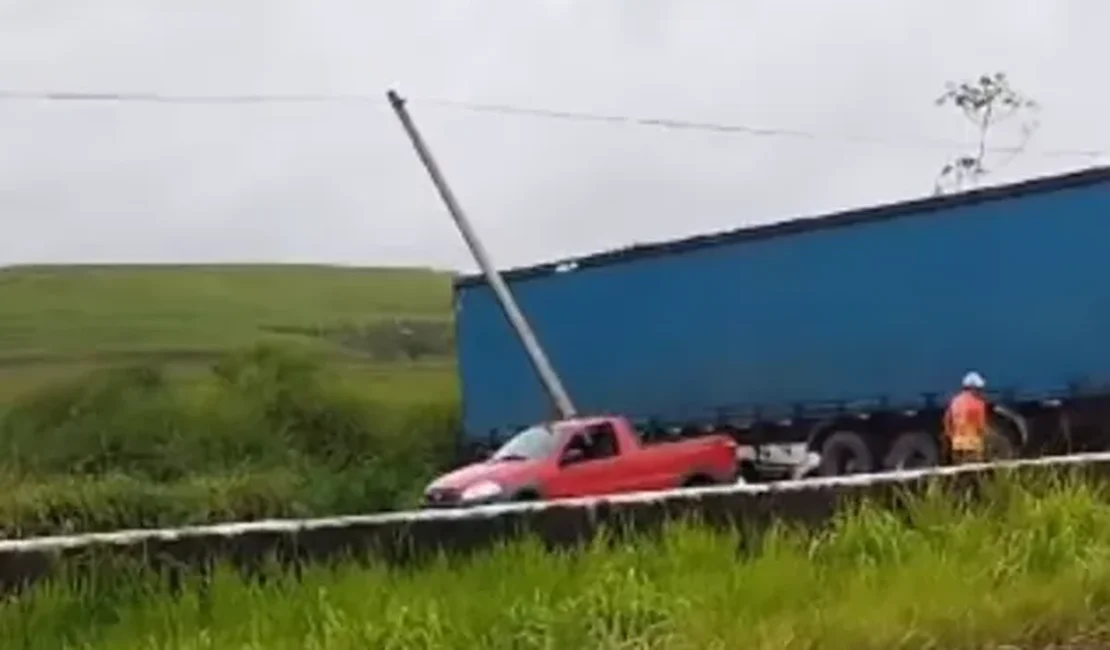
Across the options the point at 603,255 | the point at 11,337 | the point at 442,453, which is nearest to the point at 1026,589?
the point at 603,255

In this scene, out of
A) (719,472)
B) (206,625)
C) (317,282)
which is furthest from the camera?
(317,282)

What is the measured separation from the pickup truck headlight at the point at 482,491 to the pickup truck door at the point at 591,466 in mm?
549

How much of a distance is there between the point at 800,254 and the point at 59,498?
1149 cm

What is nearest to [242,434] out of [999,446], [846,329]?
[846,329]

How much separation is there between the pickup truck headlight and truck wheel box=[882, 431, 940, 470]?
20.6 ft

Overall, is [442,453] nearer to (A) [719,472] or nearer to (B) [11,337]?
(A) [719,472]

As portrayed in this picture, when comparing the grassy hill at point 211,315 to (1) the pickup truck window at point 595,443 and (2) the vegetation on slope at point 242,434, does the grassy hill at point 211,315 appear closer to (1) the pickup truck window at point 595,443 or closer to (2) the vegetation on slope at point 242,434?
(2) the vegetation on slope at point 242,434

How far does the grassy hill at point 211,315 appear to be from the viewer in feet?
240

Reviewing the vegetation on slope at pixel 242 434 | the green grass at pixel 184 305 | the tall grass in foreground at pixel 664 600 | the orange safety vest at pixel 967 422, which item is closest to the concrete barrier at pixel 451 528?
the tall grass in foreground at pixel 664 600

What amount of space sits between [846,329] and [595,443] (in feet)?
17.0

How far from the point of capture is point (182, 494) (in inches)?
1214

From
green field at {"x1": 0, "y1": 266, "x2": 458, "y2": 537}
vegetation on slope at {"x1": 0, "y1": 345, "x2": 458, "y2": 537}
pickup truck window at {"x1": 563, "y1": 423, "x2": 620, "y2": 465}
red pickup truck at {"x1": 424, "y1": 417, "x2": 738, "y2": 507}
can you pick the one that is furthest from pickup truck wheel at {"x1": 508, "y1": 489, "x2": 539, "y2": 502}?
vegetation on slope at {"x1": 0, "y1": 345, "x2": 458, "y2": 537}

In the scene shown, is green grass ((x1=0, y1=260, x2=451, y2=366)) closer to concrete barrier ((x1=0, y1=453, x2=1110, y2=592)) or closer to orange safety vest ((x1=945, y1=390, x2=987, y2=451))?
orange safety vest ((x1=945, y1=390, x2=987, y2=451))

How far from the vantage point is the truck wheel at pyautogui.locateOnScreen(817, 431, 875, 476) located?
25.2 metres
